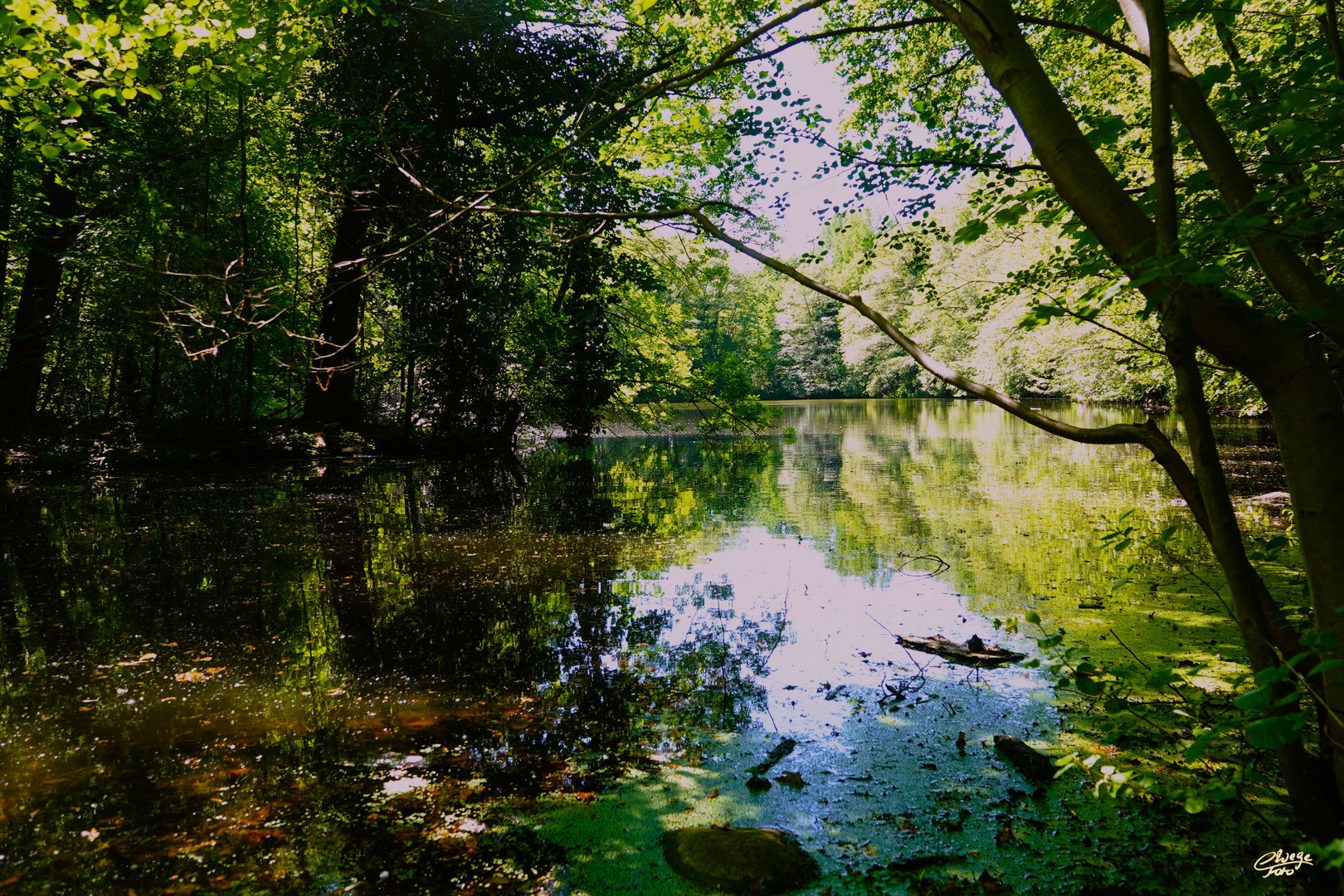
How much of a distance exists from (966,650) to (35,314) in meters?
18.5

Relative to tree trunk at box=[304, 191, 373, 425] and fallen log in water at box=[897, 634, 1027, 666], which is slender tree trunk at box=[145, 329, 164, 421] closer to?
tree trunk at box=[304, 191, 373, 425]

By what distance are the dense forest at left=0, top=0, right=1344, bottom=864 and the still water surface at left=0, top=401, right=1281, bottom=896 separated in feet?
4.34

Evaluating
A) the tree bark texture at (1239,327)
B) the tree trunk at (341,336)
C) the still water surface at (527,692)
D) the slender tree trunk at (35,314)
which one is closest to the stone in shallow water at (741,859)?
the still water surface at (527,692)

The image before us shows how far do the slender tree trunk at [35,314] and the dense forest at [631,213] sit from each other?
2.8 inches

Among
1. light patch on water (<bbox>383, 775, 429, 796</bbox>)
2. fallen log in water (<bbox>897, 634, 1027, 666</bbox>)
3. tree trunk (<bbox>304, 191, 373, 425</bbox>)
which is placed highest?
tree trunk (<bbox>304, 191, 373, 425</bbox>)

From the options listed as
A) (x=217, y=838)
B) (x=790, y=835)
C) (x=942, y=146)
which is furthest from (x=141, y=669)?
(x=942, y=146)

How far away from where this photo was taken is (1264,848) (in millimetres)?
2912

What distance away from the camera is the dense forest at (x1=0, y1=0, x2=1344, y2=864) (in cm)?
201

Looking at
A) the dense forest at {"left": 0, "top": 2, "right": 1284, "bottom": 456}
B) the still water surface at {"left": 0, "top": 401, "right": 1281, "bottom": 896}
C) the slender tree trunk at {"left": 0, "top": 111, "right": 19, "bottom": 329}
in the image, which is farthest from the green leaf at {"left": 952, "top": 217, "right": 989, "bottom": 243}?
the slender tree trunk at {"left": 0, "top": 111, "right": 19, "bottom": 329}

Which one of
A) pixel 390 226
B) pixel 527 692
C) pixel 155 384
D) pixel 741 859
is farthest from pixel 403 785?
pixel 155 384

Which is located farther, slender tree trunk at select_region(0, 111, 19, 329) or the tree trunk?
the tree trunk

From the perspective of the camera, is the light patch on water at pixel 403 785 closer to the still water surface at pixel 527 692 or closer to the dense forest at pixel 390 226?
the still water surface at pixel 527 692

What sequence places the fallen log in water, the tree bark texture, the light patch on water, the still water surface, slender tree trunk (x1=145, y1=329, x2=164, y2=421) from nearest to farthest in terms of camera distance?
the tree bark texture
the still water surface
the light patch on water
the fallen log in water
slender tree trunk (x1=145, y1=329, x2=164, y2=421)

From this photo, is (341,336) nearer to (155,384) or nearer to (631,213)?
(155,384)
